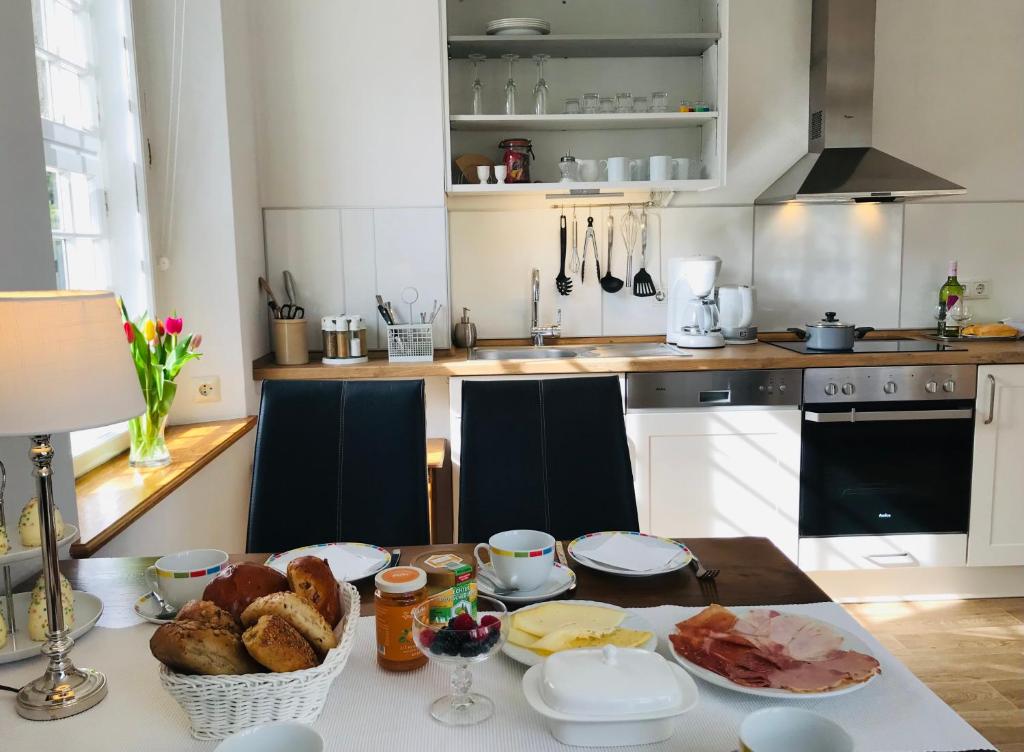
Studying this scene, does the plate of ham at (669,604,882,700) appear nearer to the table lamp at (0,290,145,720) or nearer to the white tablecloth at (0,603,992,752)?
the white tablecloth at (0,603,992,752)

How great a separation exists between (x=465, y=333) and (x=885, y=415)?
156cm

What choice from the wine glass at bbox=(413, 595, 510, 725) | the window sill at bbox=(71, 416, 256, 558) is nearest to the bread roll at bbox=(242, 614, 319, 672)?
the wine glass at bbox=(413, 595, 510, 725)

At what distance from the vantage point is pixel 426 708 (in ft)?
3.05

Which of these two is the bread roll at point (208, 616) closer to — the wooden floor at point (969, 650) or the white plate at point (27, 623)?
the white plate at point (27, 623)

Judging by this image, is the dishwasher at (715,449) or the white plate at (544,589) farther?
the dishwasher at (715,449)

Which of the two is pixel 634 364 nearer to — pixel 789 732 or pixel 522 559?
pixel 522 559

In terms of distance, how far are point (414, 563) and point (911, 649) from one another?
2.08 meters

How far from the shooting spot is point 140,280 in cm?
255

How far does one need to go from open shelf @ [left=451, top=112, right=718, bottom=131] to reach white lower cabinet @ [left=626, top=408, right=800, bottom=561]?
1.10 meters

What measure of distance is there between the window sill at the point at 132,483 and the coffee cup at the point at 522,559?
0.83 metres

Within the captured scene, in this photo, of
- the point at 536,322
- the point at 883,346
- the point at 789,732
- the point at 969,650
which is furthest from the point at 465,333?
the point at 789,732

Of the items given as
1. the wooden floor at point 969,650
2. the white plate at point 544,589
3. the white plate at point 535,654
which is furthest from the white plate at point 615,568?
the wooden floor at point 969,650

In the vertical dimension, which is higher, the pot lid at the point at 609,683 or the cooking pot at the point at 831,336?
the cooking pot at the point at 831,336

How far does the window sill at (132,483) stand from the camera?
5.47 ft
